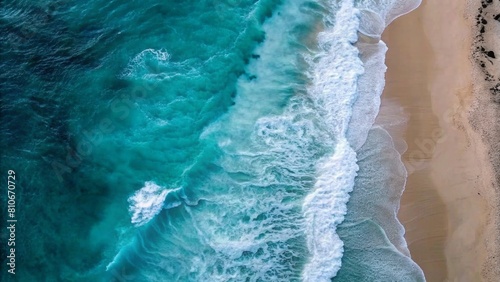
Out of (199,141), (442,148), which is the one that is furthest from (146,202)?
(442,148)

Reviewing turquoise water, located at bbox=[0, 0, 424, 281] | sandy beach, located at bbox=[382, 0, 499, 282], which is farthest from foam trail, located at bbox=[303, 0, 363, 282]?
sandy beach, located at bbox=[382, 0, 499, 282]

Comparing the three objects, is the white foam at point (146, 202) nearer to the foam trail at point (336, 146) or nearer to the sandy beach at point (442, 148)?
the foam trail at point (336, 146)

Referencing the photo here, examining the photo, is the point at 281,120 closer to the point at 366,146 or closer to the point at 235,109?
the point at 235,109

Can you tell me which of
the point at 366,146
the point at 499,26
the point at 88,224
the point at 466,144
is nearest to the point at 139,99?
the point at 88,224

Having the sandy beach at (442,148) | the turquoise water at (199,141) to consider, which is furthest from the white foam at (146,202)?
the sandy beach at (442,148)

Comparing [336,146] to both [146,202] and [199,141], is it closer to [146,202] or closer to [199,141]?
[199,141]

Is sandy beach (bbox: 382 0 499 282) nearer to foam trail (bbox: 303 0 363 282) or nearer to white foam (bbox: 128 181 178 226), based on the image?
foam trail (bbox: 303 0 363 282)
